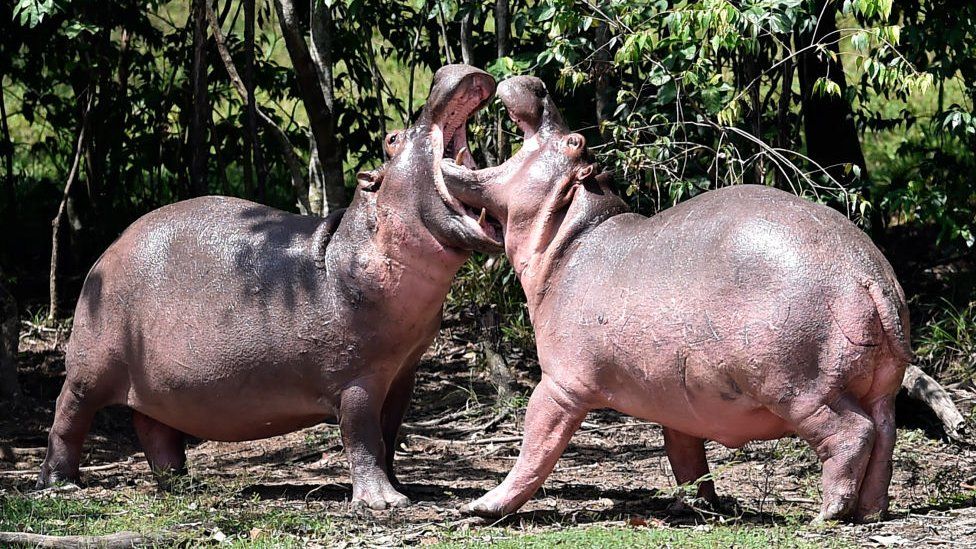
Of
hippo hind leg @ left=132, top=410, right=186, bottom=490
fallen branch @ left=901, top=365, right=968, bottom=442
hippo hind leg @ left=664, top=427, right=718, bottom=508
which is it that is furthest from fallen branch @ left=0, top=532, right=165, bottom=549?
fallen branch @ left=901, top=365, right=968, bottom=442

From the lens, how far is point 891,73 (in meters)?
6.55

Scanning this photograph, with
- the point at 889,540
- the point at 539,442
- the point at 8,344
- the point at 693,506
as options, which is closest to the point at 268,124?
the point at 8,344

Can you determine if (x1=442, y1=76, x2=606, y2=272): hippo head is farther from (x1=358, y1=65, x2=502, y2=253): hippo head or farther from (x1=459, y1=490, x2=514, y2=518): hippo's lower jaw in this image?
(x1=459, y1=490, x2=514, y2=518): hippo's lower jaw

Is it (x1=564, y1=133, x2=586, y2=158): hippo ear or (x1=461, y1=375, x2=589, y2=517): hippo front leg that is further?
(x1=564, y1=133, x2=586, y2=158): hippo ear

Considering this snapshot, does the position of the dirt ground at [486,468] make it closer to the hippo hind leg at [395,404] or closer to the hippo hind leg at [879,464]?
the hippo hind leg at [879,464]

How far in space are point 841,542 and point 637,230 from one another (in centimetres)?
141

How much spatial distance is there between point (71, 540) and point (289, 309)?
57.2 inches

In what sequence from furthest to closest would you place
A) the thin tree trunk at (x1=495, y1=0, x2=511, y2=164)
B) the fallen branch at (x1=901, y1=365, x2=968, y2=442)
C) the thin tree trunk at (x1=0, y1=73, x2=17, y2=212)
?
1. the thin tree trunk at (x1=0, y1=73, x2=17, y2=212)
2. the thin tree trunk at (x1=495, y1=0, x2=511, y2=164)
3. the fallen branch at (x1=901, y1=365, x2=968, y2=442)

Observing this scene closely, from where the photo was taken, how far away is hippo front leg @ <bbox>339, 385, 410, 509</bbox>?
5746mm

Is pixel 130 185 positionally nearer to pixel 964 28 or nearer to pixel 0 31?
pixel 0 31

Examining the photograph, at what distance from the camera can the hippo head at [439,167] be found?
5.66 metres

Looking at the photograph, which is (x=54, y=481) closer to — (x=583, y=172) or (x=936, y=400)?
(x=583, y=172)

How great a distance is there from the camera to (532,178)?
5355mm

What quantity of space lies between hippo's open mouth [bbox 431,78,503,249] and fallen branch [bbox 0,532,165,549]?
1.86 meters
